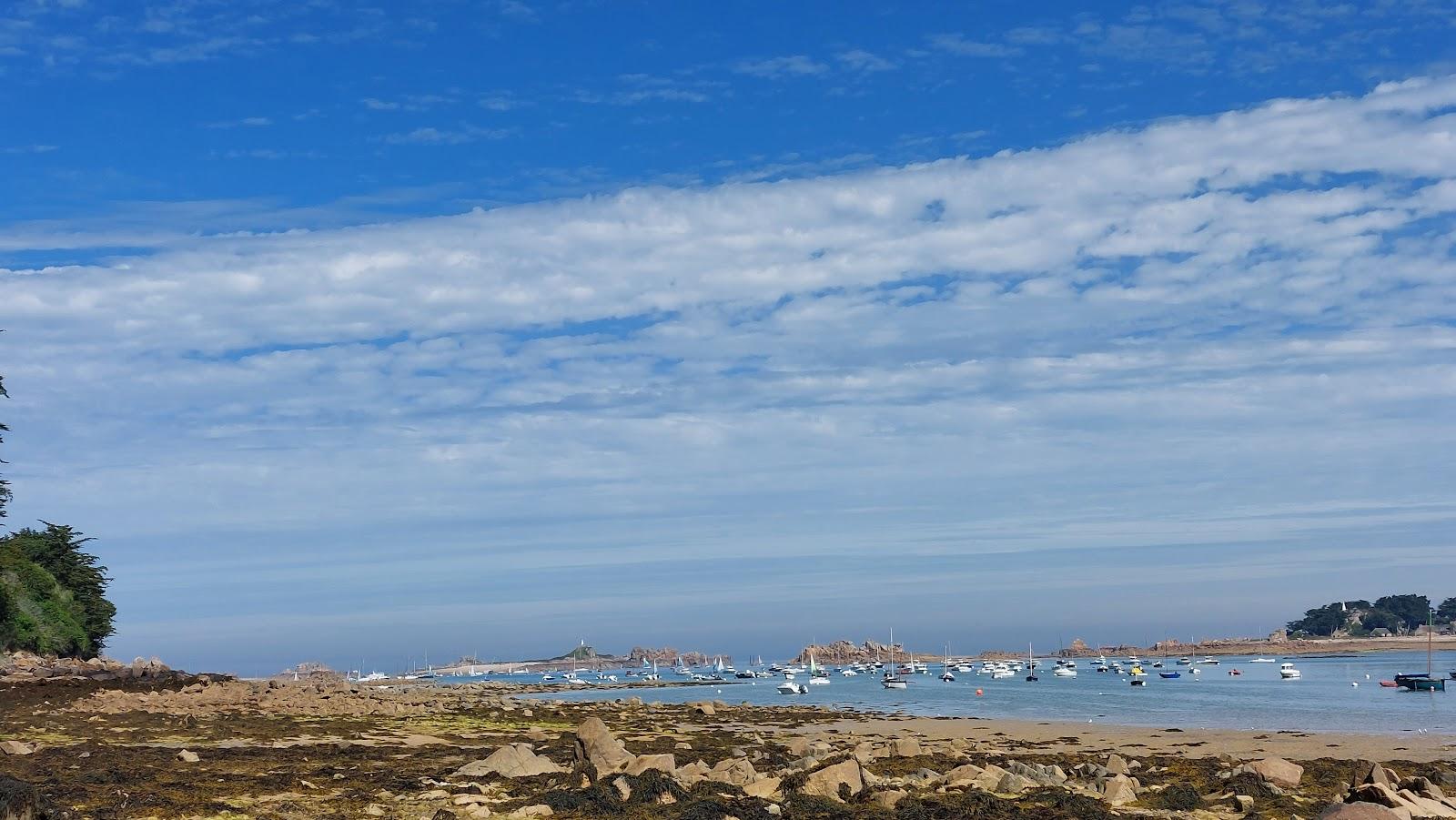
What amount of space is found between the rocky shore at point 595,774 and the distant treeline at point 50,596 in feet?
73.8

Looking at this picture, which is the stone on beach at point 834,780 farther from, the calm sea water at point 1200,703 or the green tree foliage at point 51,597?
the green tree foliage at point 51,597

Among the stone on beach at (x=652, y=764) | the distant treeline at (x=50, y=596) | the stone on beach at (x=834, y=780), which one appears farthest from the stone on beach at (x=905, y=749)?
the distant treeline at (x=50, y=596)

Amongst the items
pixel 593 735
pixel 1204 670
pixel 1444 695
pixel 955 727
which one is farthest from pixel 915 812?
pixel 1204 670

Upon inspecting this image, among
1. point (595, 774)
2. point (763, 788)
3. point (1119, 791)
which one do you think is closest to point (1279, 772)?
point (1119, 791)

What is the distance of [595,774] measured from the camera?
21656mm

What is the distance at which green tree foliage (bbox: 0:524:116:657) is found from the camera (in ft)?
195

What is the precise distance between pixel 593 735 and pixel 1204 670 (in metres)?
159

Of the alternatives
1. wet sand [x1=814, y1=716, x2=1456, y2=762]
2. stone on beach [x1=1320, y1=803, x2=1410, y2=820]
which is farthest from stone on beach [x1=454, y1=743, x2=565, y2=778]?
wet sand [x1=814, y1=716, x2=1456, y2=762]

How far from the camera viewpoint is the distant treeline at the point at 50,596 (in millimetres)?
59031

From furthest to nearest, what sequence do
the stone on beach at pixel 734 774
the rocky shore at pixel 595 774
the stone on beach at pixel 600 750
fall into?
the stone on beach at pixel 600 750, the stone on beach at pixel 734 774, the rocky shore at pixel 595 774

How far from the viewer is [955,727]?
52719 millimetres

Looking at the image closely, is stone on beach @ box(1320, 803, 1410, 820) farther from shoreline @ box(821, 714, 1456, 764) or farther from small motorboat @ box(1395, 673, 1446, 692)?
small motorboat @ box(1395, 673, 1446, 692)

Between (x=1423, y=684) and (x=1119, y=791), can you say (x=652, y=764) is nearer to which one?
(x=1119, y=791)

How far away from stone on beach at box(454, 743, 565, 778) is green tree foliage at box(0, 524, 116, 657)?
148 ft
